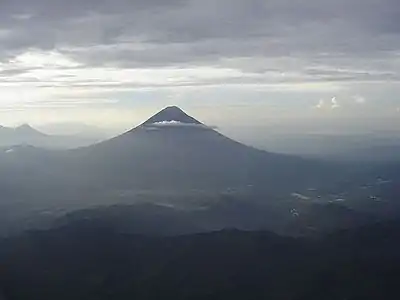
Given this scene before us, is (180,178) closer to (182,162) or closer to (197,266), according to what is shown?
(182,162)

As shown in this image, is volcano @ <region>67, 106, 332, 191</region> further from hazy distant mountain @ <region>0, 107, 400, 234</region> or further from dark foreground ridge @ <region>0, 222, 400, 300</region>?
dark foreground ridge @ <region>0, 222, 400, 300</region>

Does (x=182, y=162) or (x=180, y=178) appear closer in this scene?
(x=180, y=178)

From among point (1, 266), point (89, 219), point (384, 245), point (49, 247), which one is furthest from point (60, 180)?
point (384, 245)

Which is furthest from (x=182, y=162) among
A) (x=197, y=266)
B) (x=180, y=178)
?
(x=197, y=266)

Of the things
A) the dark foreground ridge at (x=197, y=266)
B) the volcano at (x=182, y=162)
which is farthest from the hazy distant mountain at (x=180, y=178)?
the dark foreground ridge at (x=197, y=266)

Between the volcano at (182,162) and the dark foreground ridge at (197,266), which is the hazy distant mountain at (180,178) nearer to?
the volcano at (182,162)

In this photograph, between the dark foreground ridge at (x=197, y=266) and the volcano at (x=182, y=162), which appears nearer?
the dark foreground ridge at (x=197, y=266)

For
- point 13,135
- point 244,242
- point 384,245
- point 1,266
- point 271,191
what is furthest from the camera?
point 13,135

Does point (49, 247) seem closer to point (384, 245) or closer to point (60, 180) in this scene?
point (60, 180)
